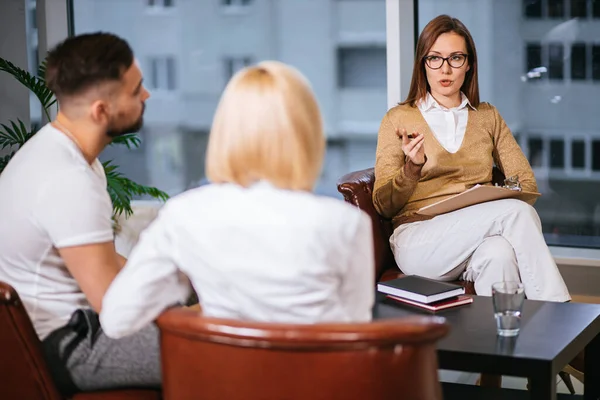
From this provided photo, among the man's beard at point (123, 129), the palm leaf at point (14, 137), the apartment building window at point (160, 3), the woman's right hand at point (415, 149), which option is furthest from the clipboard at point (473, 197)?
the apartment building window at point (160, 3)

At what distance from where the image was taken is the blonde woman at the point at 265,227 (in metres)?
1.56

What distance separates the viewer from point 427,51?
3646 mm

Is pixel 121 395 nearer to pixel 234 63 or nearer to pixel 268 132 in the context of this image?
pixel 268 132

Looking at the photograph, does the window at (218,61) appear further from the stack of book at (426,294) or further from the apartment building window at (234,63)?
the stack of book at (426,294)

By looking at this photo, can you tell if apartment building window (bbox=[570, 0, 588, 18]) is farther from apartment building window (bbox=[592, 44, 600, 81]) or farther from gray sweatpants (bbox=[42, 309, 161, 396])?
gray sweatpants (bbox=[42, 309, 161, 396])

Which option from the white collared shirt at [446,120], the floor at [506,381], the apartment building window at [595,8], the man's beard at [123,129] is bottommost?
the floor at [506,381]

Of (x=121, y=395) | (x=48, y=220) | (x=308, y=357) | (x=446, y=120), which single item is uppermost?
(x=446, y=120)

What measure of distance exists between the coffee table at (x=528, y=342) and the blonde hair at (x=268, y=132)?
0.88 metres

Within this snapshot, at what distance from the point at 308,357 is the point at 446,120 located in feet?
7.74

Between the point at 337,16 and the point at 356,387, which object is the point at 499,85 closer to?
the point at 337,16

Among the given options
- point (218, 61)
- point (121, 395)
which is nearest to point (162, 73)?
point (218, 61)

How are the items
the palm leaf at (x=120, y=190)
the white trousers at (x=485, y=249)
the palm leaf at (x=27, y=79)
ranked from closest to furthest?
the white trousers at (x=485, y=249) < the palm leaf at (x=27, y=79) < the palm leaf at (x=120, y=190)

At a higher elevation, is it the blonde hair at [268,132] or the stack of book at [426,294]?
the blonde hair at [268,132]

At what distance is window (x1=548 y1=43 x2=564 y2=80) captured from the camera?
4531 millimetres
